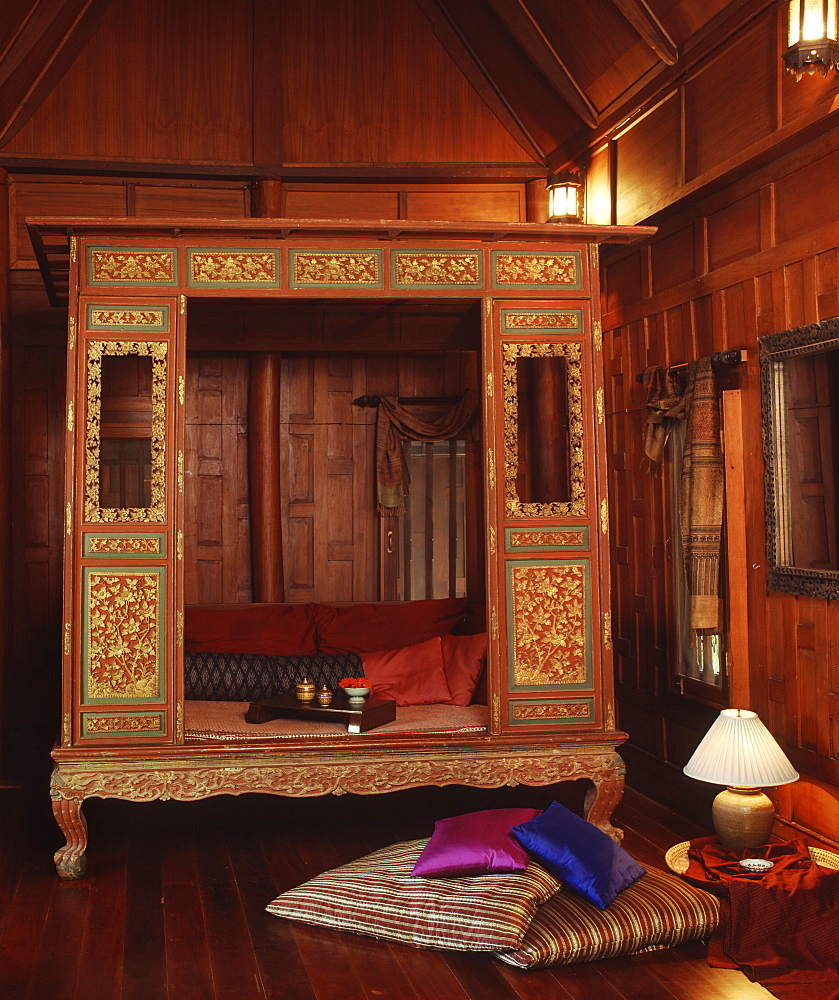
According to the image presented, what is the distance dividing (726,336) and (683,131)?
3.19ft

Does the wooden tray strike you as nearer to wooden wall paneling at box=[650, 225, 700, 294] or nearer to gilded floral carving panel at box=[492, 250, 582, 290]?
gilded floral carving panel at box=[492, 250, 582, 290]

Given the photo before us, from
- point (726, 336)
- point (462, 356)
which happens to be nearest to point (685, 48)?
point (726, 336)

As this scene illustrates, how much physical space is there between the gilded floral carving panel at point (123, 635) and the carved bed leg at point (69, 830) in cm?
39

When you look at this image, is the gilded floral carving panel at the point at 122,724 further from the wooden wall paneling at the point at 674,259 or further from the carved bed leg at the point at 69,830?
the wooden wall paneling at the point at 674,259

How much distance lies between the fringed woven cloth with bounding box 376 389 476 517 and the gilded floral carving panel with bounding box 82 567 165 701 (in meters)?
2.33

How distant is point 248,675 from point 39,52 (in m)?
3.43

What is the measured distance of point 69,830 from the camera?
418 centimetres

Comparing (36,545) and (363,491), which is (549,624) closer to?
(363,491)

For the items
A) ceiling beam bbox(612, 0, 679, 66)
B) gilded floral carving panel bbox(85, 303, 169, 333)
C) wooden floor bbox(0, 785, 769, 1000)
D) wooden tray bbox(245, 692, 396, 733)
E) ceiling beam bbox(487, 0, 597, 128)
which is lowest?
wooden floor bbox(0, 785, 769, 1000)

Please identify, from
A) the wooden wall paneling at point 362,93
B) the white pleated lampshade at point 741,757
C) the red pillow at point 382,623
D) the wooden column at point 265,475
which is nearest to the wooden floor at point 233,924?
the white pleated lampshade at point 741,757

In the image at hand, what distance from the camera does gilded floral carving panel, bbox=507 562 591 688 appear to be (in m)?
Result: 4.39

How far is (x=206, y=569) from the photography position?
630cm

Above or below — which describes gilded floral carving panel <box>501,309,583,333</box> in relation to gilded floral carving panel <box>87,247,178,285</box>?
below

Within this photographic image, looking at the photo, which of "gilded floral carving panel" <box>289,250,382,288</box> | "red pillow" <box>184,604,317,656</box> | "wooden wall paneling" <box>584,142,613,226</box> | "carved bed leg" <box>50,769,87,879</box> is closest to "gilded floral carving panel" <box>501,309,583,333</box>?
"gilded floral carving panel" <box>289,250,382,288</box>
